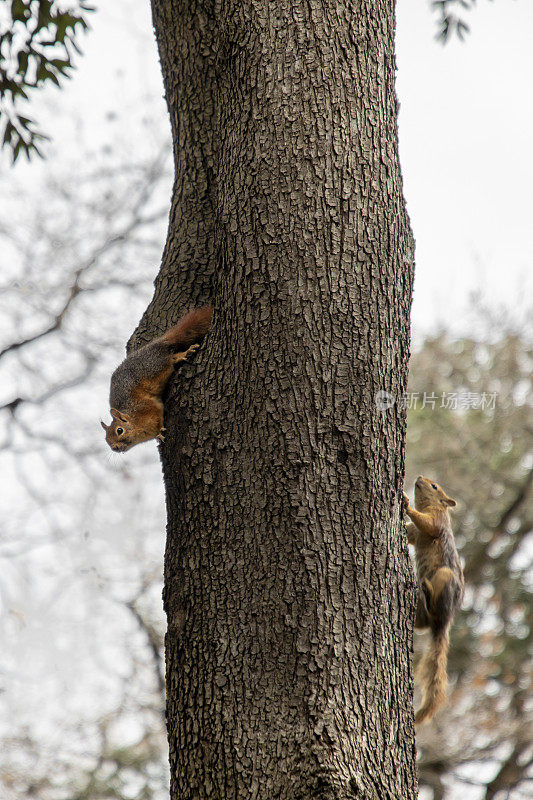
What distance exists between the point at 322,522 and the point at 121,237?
24.5 ft

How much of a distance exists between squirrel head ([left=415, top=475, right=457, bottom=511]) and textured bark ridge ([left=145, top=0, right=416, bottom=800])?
195 centimetres

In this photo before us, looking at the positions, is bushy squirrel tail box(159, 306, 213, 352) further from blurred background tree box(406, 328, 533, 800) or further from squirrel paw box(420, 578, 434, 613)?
blurred background tree box(406, 328, 533, 800)

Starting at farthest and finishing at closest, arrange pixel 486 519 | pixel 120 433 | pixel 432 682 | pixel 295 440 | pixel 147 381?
pixel 486 519
pixel 432 682
pixel 120 433
pixel 147 381
pixel 295 440

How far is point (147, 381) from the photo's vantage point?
9.32ft

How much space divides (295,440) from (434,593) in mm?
1955

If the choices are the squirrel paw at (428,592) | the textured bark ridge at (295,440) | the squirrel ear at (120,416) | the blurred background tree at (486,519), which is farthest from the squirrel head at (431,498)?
the blurred background tree at (486,519)

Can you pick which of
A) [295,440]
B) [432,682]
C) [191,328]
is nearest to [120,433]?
[191,328]

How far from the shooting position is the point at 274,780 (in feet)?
6.33

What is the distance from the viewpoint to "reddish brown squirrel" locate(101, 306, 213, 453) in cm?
259

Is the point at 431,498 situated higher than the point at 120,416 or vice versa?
the point at 431,498

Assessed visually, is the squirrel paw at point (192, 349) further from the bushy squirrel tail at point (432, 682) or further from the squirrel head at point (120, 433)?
the bushy squirrel tail at point (432, 682)

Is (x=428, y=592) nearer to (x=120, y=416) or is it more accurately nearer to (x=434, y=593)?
(x=434, y=593)

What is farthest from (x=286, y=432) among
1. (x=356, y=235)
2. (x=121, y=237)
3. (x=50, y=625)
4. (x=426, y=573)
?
(x=50, y=625)

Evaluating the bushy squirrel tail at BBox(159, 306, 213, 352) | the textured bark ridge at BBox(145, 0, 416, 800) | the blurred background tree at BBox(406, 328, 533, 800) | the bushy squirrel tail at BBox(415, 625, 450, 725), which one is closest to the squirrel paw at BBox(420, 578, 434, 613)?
the bushy squirrel tail at BBox(415, 625, 450, 725)
